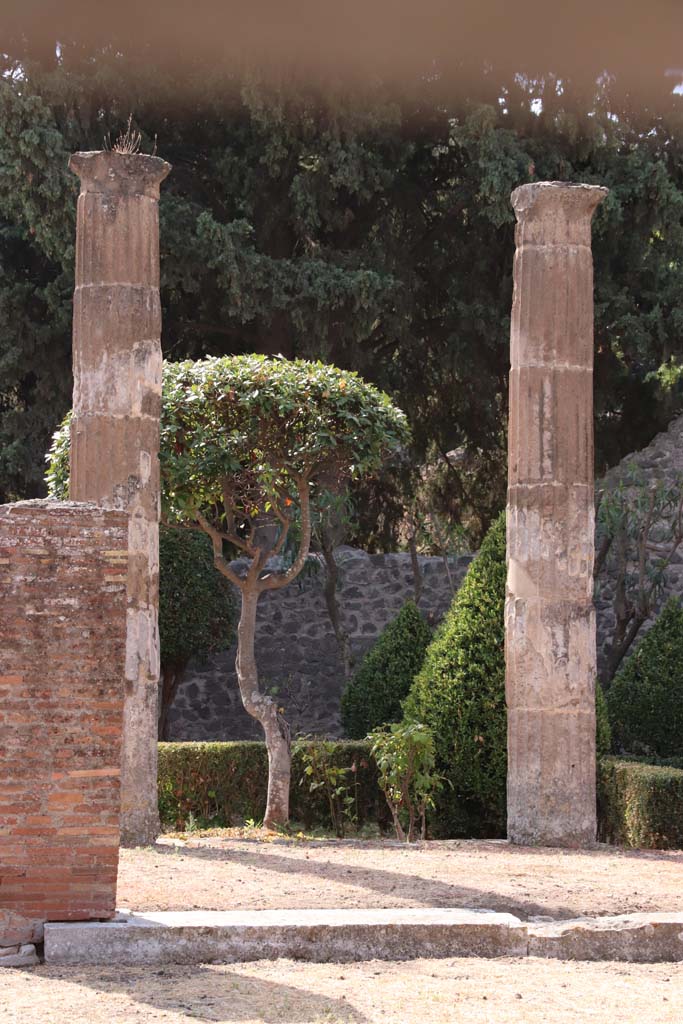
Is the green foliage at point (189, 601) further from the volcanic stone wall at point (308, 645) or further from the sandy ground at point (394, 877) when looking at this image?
the sandy ground at point (394, 877)

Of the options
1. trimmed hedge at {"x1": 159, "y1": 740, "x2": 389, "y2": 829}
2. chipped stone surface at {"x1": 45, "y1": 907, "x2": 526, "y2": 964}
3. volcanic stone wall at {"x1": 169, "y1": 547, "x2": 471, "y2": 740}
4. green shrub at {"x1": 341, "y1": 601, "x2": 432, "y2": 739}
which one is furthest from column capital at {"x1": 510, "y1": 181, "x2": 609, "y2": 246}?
volcanic stone wall at {"x1": 169, "y1": 547, "x2": 471, "y2": 740}

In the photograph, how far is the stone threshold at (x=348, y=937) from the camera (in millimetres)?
6191

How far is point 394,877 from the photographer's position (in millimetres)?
8023

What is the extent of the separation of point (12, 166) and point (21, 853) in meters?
11.2

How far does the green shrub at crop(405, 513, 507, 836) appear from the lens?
1105 cm

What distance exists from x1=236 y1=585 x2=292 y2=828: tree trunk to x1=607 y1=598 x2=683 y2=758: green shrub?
3.63 m

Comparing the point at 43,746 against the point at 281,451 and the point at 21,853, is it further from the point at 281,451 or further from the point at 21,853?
the point at 281,451

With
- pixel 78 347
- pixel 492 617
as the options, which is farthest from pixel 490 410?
pixel 78 347

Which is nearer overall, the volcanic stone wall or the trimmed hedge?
the trimmed hedge

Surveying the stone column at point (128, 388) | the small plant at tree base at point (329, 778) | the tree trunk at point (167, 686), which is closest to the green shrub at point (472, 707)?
the small plant at tree base at point (329, 778)

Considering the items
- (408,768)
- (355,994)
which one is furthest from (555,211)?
(355,994)

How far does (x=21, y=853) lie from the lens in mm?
6285

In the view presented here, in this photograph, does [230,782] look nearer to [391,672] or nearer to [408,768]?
[408,768]

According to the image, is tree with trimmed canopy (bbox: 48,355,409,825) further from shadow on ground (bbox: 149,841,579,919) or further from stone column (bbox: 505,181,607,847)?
shadow on ground (bbox: 149,841,579,919)
